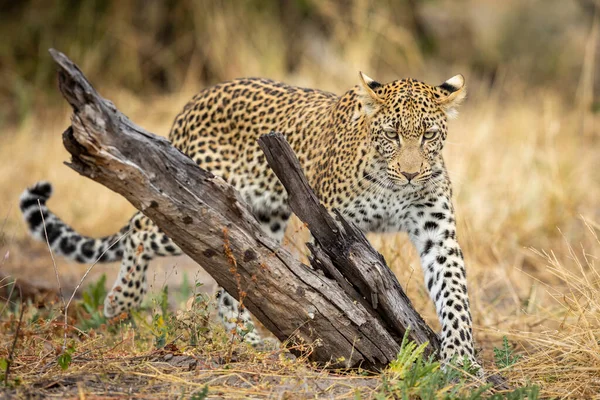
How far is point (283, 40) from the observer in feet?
50.2

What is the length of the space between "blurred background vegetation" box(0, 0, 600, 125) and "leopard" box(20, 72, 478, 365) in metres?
7.15

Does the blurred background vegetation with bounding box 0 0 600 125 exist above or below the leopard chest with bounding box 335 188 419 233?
above

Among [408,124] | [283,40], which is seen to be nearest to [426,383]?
[408,124]

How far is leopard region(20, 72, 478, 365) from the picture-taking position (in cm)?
561

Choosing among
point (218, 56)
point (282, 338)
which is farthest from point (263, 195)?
point (218, 56)

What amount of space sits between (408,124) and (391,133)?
0.47 ft

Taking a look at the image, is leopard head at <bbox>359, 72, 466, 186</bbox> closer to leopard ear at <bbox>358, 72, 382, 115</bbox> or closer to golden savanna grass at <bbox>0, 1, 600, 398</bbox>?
leopard ear at <bbox>358, 72, 382, 115</bbox>

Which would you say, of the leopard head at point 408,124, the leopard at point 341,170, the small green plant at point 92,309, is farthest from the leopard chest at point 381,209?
the small green plant at point 92,309

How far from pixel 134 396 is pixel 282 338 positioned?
981 millimetres

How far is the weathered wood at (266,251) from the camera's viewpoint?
396cm

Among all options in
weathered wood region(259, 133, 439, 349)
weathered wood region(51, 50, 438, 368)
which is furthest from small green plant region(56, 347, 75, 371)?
weathered wood region(259, 133, 439, 349)

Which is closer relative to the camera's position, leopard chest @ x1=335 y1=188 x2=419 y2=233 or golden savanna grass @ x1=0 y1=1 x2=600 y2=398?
golden savanna grass @ x1=0 y1=1 x2=600 y2=398

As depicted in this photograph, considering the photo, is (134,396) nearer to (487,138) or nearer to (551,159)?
(551,159)

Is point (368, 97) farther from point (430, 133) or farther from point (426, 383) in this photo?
point (426, 383)
